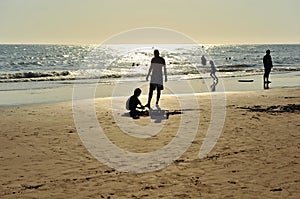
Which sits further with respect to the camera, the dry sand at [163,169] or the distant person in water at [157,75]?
the distant person in water at [157,75]

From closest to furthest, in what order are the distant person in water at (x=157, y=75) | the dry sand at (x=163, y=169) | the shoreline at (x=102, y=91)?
1. the dry sand at (x=163, y=169)
2. the distant person in water at (x=157, y=75)
3. the shoreline at (x=102, y=91)

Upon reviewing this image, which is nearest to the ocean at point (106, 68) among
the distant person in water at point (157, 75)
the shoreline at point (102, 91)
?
the shoreline at point (102, 91)

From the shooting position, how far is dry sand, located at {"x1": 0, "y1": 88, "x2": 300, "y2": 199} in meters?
6.14

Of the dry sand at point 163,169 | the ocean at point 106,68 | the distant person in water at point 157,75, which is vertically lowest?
the dry sand at point 163,169

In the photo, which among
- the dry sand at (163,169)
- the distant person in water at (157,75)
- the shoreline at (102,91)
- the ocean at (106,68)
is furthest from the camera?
the ocean at (106,68)

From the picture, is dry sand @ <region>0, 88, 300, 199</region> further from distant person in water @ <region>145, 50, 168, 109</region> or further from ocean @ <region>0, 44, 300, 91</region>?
ocean @ <region>0, 44, 300, 91</region>

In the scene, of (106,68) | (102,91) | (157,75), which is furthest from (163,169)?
(106,68)

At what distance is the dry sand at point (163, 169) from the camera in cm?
614

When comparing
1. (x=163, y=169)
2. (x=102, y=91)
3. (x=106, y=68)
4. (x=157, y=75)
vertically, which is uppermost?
(x=106, y=68)

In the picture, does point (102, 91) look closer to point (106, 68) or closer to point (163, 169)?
point (163, 169)

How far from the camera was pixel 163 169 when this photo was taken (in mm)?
7273

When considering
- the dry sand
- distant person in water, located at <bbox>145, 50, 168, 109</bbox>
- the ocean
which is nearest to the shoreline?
the ocean

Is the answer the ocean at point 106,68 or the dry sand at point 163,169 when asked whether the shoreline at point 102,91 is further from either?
the dry sand at point 163,169

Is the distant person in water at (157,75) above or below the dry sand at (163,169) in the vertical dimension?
above
